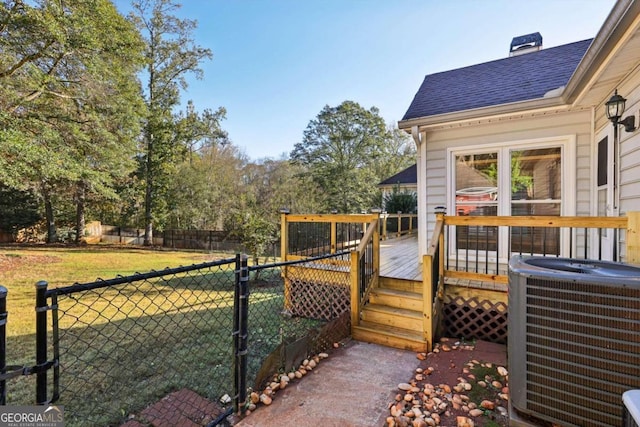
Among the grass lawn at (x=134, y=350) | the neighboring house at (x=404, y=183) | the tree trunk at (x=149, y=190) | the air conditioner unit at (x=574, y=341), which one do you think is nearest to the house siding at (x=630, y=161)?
the air conditioner unit at (x=574, y=341)

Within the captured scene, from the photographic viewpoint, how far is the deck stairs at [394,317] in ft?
11.6

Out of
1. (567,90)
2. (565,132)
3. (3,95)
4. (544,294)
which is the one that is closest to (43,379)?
(544,294)

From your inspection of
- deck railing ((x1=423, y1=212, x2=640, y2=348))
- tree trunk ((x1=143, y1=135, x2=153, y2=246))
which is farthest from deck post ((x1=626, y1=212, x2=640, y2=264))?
tree trunk ((x1=143, y1=135, x2=153, y2=246))

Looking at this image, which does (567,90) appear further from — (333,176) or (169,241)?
(169,241)

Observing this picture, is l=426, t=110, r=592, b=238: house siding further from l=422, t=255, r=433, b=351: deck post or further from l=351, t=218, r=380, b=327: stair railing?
l=422, t=255, r=433, b=351: deck post

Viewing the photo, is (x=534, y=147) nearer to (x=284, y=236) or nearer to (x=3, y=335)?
(x=284, y=236)

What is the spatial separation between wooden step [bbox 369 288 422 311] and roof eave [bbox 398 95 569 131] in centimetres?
278

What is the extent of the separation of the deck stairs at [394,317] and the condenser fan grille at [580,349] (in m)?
1.63

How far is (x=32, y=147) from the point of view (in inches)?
349

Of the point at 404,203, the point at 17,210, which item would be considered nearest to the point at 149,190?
the point at 17,210

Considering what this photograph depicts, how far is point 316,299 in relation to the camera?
5.21 m

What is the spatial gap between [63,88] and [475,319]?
43.8 feet

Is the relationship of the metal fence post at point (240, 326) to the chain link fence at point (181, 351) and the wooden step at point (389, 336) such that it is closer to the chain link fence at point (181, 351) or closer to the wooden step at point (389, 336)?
the chain link fence at point (181, 351)

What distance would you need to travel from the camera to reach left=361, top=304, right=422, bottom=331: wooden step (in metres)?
3.66
